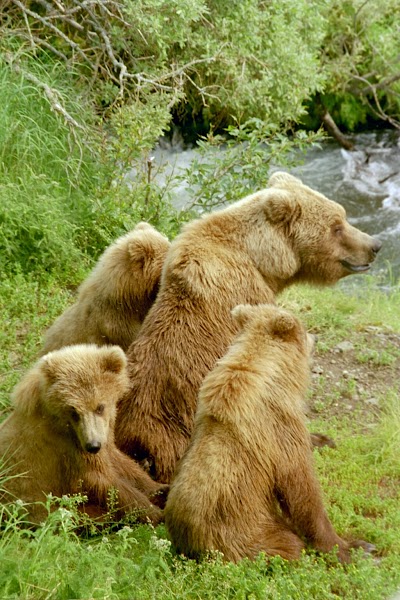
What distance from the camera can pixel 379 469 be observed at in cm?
651

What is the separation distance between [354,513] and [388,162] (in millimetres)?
10979

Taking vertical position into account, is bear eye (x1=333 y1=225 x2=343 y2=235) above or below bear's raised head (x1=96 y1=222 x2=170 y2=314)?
below

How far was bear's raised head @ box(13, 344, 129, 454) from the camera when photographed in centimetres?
534

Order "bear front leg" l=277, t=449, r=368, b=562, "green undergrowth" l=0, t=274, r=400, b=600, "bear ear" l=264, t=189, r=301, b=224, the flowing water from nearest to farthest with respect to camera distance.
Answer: "green undergrowth" l=0, t=274, r=400, b=600, "bear front leg" l=277, t=449, r=368, b=562, "bear ear" l=264, t=189, r=301, b=224, the flowing water

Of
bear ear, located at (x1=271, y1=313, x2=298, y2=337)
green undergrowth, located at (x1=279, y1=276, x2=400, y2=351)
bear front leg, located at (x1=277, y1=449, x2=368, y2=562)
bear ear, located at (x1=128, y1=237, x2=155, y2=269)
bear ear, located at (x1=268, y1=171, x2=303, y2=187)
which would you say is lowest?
green undergrowth, located at (x1=279, y1=276, x2=400, y2=351)

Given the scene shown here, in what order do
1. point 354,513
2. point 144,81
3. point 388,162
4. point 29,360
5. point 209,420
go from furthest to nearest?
point 388,162 < point 144,81 < point 29,360 < point 354,513 < point 209,420

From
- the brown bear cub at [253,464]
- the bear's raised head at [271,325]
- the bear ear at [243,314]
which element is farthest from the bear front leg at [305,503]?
the bear ear at [243,314]

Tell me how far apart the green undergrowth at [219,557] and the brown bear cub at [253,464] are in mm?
126

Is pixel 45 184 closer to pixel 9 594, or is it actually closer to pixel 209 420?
pixel 209 420

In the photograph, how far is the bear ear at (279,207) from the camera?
6.39 meters

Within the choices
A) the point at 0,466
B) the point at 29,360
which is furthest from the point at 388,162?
the point at 0,466

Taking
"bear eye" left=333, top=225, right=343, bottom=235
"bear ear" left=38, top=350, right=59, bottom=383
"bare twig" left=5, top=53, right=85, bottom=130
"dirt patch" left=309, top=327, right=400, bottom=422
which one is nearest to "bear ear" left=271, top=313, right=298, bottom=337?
"bear ear" left=38, top=350, right=59, bottom=383

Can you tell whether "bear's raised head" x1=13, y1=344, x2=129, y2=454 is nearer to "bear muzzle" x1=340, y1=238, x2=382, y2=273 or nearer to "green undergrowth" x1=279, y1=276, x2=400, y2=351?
"bear muzzle" x1=340, y1=238, x2=382, y2=273

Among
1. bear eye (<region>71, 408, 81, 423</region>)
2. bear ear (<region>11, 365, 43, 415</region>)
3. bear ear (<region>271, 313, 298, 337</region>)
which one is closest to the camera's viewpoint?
bear ear (<region>271, 313, 298, 337</region>)
